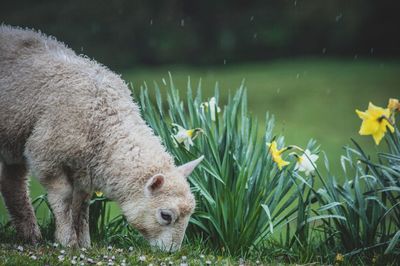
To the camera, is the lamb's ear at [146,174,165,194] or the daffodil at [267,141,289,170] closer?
the lamb's ear at [146,174,165,194]

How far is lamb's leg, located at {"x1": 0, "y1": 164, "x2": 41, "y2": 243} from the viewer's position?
6.27 metres

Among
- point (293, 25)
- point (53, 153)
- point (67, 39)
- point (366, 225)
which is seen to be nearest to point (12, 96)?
point (53, 153)

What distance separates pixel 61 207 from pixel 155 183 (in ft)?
2.62

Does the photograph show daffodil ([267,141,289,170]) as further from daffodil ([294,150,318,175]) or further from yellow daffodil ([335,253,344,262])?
yellow daffodil ([335,253,344,262])

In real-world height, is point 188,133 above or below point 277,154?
above

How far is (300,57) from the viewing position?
840 inches

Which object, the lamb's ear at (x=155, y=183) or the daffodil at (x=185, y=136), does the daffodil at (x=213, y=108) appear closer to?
the daffodil at (x=185, y=136)

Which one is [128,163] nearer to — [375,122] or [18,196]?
[18,196]

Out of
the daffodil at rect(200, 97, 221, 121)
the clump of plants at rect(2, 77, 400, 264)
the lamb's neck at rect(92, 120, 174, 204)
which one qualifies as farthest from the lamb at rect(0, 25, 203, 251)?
the daffodil at rect(200, 97, 221, 121)

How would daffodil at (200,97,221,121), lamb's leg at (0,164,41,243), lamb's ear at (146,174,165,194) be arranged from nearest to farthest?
1. lamb's ear at (146,174,165,194)
2. lamb's leg at (0,164,41,243)
3. daffodil at (200,97,221,121)

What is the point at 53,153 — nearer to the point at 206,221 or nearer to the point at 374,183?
the point at 206,221

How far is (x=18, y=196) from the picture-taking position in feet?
20.9

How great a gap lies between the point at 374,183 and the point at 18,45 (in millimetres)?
3016

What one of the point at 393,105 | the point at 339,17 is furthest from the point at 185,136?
the point at 339,17
